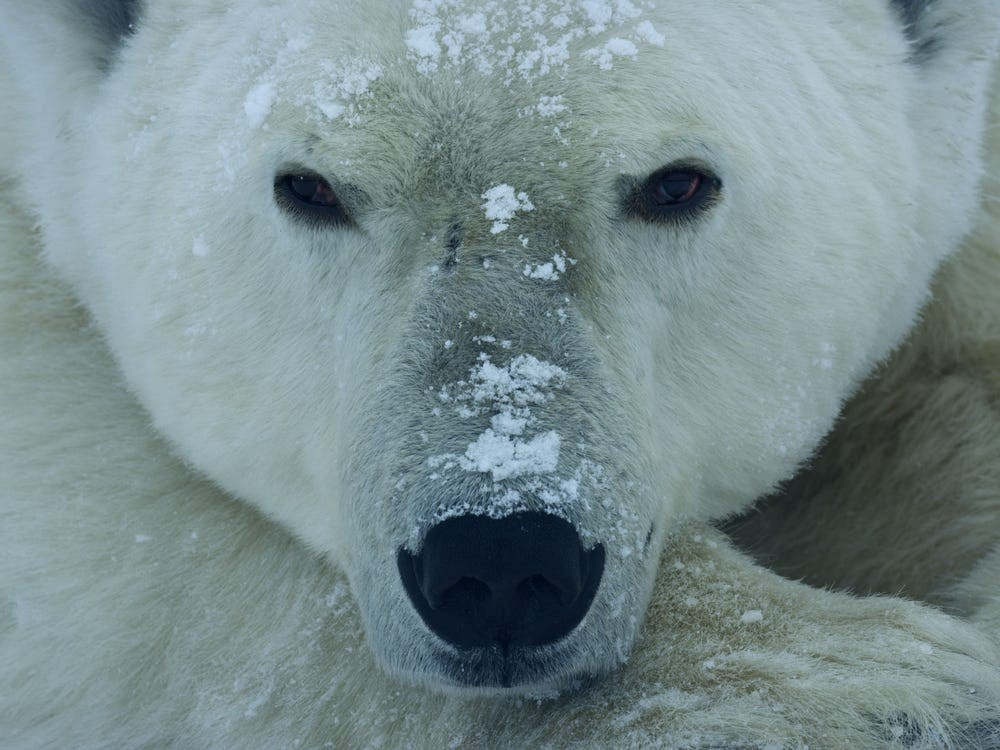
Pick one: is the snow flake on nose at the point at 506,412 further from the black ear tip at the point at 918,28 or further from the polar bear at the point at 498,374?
the black ear tip at the point at 918,28

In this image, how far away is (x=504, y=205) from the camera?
1792mm

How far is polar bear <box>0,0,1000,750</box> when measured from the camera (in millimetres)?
1712

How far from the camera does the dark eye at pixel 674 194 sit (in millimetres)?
1864

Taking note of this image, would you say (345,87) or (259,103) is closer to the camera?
(345,87)

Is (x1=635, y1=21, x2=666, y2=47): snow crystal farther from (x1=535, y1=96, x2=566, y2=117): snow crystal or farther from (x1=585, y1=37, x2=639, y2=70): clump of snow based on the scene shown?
(x1=535, y1=96, x2=566, y2=117): snow crystal

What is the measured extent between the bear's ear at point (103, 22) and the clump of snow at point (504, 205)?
86cm

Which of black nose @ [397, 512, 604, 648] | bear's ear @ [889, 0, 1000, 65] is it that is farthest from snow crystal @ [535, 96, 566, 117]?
bear's ear @ [889, 0, 1000, 65]

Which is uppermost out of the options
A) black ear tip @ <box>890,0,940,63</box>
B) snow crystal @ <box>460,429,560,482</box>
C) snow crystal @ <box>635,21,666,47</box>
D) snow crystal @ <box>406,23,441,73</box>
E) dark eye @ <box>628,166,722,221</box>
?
black ear tip @ <box>890,0,940,63</box>

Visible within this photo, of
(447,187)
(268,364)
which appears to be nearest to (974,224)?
(447,187)

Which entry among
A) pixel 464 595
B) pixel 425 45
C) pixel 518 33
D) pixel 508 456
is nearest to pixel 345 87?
pixel 425 45

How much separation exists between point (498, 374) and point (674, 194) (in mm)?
437

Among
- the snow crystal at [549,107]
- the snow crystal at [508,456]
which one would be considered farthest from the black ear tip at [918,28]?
the snow crystal at [508,456]

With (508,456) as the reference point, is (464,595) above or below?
below

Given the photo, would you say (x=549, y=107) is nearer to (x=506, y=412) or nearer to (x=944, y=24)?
(x=506, y=412)
